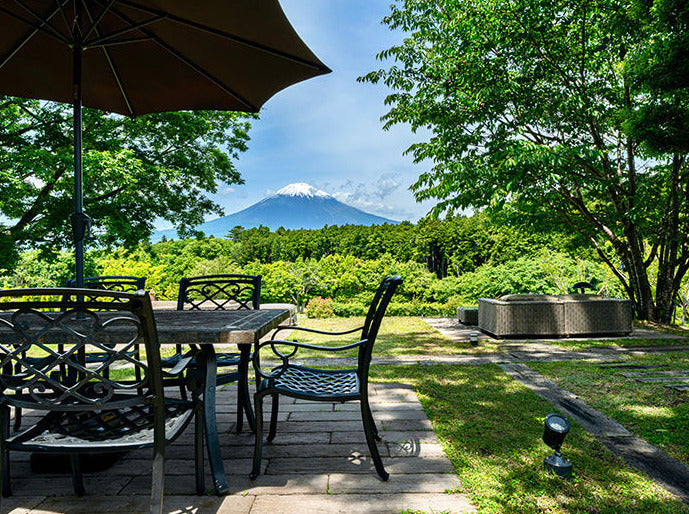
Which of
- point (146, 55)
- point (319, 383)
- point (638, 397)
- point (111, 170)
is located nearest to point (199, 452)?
point (319, 383)

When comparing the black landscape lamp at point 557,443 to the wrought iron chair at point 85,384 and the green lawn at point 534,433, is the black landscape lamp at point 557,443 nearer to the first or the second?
the green lawn at point 534,433

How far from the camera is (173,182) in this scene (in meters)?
9.73

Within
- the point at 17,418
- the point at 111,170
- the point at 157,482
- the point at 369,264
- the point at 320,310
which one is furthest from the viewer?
the point at 369,264

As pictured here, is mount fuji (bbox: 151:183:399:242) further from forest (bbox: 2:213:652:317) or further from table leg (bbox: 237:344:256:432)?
table leg (bbox: 237:344:256:432)

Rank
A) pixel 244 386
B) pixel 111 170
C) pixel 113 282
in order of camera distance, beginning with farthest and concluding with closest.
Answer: pixel 111 170 < pixel 113 282 < pixel 244 386

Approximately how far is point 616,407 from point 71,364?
11.2 ft

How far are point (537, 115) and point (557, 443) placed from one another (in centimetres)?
679

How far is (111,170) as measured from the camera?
7.52 meters

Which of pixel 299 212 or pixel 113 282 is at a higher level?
pixel 299 212

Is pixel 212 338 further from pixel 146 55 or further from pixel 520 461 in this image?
pixel 146 55

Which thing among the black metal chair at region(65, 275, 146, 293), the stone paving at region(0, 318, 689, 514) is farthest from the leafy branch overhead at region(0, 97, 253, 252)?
the stone paving at region(0, 318, 689, 514)

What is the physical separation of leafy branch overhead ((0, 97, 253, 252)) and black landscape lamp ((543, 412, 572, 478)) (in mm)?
7898

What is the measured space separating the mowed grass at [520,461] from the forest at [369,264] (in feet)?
20.1

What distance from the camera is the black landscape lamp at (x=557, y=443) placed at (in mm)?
1967
